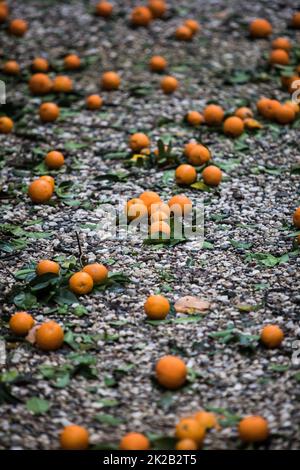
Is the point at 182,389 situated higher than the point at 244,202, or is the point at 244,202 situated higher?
the point at 244,202

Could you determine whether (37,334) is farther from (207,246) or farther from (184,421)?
(207,246)

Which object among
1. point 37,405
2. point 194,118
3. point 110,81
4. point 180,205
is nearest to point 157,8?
point 110,81

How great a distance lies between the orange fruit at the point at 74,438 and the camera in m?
3.30

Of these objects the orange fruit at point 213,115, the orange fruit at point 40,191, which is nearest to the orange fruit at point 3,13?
the orange fruit at point 213,115

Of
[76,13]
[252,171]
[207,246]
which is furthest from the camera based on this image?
[76,13]

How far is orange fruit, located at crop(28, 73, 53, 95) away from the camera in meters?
6.84

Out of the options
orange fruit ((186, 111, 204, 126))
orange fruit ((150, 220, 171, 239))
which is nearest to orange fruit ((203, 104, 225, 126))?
orange fruit ((186, 111, 204, 126))

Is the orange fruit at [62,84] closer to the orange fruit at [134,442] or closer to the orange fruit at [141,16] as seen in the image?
the orange fruit at [141,16]

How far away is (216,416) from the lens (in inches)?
139

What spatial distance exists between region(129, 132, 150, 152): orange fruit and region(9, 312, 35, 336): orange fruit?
236cm

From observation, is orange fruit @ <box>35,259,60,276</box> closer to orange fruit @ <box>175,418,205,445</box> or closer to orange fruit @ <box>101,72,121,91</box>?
orange fruit @ <box>175,418,205,445</box>

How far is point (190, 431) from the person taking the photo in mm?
3287
